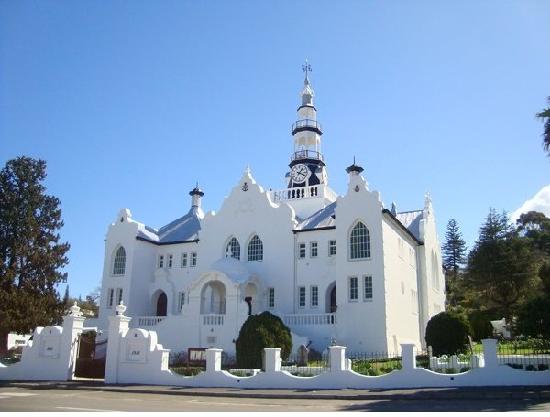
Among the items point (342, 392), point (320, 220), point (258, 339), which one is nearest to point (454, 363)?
point (342, 392)

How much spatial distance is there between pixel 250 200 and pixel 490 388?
23.1 meters

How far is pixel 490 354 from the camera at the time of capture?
17312mm

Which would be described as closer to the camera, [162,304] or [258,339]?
[258,339]

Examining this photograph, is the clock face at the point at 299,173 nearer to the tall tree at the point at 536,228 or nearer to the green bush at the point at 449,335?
the green bush at the point at 449,335

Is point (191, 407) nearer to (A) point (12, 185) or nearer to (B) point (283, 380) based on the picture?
(B) point (283, 380)

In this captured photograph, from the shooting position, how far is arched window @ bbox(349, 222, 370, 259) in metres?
31.4

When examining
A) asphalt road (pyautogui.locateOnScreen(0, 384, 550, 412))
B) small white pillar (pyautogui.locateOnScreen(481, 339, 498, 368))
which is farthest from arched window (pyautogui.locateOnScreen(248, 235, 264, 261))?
small white pillar (pyautogui.locateOnScreen(481, 339, 498, 368))

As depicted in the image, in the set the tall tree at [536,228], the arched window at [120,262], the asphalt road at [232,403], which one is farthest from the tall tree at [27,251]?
the tall tree at [536,228]

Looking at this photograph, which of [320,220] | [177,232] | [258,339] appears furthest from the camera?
[177,232]

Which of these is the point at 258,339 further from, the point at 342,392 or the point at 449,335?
the point at 449,335

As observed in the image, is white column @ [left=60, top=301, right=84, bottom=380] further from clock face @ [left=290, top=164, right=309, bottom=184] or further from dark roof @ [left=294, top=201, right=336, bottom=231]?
clock face @ [left=290, top=164, right=309, bottom=184]

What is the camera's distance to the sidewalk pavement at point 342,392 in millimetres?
15375

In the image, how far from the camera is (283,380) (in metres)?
19.5

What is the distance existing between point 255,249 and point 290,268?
129 inches
